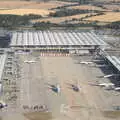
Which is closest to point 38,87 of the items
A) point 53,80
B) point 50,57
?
point 53,80

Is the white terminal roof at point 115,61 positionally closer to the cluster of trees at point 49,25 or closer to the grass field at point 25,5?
the cluster of trees at point 49,25

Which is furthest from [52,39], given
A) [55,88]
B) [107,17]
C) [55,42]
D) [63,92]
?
[107,17]

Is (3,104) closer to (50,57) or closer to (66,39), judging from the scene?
(50,57)

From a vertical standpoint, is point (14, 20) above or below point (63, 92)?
above

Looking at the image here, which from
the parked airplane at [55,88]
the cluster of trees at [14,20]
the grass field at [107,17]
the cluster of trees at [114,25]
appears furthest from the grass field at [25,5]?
the parked airplane at [55,88]

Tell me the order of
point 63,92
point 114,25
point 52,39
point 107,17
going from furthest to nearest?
point 107,17 < point 114,25 < point 52,39 < point 63,92

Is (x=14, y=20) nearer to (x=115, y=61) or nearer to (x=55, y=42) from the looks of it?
(x=55, y=42)
